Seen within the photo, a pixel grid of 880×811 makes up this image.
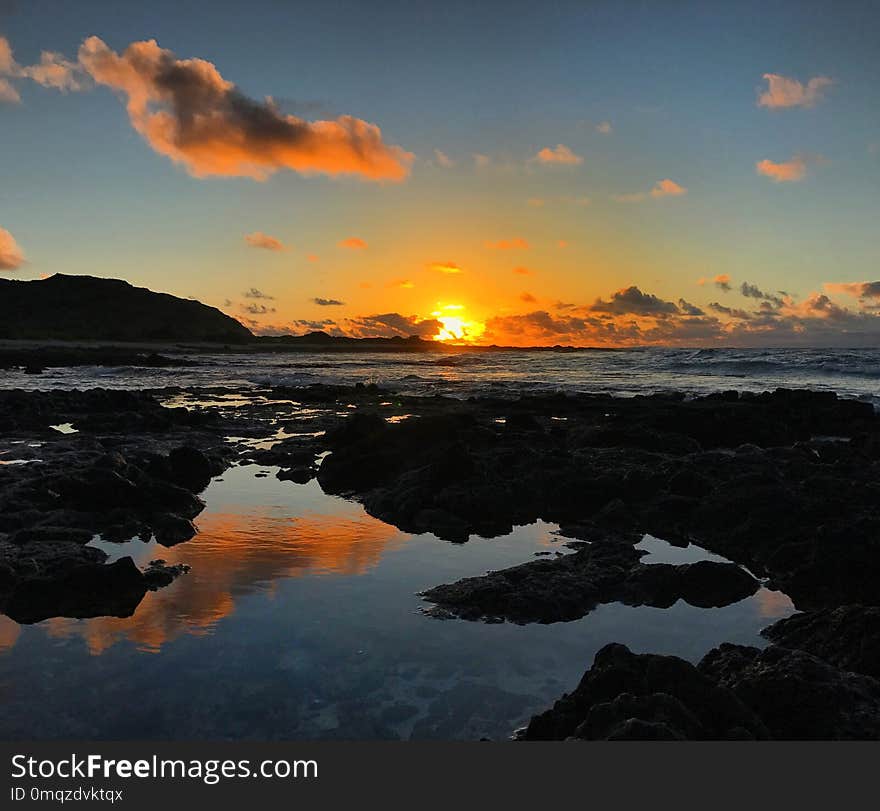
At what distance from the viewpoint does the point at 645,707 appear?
4.45 m

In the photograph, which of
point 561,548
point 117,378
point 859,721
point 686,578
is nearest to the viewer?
point 859,721

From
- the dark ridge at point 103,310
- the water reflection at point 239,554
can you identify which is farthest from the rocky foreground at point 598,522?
the dark ridge at point 103,310

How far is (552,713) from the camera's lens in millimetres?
5070

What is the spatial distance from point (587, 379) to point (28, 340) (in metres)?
86.4

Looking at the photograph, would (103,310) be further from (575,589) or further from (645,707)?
(645,707)

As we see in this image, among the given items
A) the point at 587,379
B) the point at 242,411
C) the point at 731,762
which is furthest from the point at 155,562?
the point at 587,379

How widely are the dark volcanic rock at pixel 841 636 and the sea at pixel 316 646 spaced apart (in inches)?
16.3

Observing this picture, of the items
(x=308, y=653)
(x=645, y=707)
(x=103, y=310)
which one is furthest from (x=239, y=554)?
(x=103, y=310)

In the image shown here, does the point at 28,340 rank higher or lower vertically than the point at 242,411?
higher

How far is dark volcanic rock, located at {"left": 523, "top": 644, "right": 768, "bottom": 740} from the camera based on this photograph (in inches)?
171

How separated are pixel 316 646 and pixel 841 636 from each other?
4675 mm

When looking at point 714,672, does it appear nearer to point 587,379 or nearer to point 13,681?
point 13,681

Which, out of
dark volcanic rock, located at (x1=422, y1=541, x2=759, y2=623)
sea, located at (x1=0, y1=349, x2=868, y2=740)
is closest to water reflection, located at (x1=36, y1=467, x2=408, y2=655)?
sea, located at (x1=0, y1=349, x2=868, y2=740)

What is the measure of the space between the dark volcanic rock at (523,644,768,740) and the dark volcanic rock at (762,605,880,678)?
5.71 feet
